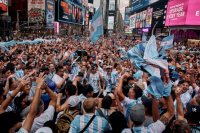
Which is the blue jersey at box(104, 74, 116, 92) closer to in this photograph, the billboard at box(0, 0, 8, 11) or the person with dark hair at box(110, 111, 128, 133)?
the person with dark hair at box(110, 111, 128, 133)

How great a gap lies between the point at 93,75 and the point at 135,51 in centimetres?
269

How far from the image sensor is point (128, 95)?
3555 millimetres

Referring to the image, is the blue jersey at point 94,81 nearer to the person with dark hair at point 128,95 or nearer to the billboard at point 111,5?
the person with dark hair at point 128,95

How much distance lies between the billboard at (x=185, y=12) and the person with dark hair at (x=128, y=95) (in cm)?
2802

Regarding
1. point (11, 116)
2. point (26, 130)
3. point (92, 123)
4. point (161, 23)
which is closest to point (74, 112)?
point (92, 123)

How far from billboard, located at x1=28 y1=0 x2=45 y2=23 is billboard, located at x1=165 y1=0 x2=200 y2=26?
31419mm

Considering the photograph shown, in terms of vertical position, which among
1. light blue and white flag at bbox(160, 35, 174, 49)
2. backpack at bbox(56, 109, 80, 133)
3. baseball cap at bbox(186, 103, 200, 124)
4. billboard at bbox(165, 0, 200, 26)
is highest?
billboard at bbox(165, 0, 200, 26)

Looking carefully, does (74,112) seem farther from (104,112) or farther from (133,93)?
(133,93)

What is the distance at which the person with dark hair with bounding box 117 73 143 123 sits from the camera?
3.08 metres

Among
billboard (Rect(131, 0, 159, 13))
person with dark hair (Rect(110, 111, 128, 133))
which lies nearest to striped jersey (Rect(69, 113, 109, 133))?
person with dark hair (Rect(110, 111, 128, 133))

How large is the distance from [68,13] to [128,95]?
195 ft

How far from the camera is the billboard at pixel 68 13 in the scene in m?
52.7

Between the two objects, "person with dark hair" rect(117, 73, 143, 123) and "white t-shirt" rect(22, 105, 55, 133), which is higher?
"person with dark hair" rect(117, 73, 143, 123)

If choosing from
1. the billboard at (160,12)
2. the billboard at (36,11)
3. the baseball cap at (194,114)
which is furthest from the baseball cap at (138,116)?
the billboard at (36,11)
